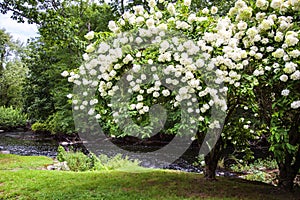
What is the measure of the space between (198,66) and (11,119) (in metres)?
23.8

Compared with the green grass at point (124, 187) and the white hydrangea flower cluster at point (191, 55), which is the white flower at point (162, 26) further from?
the green grass at point (124, 187)

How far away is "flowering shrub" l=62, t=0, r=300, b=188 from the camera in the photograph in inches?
154

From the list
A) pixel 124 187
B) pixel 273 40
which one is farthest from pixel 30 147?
pixel 273 40

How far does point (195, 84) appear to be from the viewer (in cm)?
393

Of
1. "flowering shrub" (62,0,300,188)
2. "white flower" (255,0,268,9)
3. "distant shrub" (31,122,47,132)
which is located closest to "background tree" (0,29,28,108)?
"distant shrub" (31,122,47,132)

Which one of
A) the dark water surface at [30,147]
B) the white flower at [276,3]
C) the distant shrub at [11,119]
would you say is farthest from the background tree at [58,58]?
the white flower at [276,3]

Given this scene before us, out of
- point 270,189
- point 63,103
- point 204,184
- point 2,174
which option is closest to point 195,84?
point 204,184

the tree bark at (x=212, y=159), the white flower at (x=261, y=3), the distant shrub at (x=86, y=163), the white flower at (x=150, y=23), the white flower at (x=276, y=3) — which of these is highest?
the white flower at (x=261, y=3)

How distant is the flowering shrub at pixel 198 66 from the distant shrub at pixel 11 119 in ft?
72.5

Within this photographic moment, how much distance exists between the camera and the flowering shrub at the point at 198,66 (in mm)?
3908

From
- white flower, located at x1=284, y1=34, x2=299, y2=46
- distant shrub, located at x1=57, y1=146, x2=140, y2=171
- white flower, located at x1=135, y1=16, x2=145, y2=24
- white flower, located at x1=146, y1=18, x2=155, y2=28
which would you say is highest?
white flower, located at x1=135, y1=16, x2=145, y2=24

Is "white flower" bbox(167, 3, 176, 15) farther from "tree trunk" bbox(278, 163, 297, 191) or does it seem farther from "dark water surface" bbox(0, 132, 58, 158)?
"dark water surface" bbox(0, 132, 58, 158)

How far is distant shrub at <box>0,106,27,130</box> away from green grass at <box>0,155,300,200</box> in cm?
1970

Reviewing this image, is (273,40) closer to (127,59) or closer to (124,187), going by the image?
(127,59)
